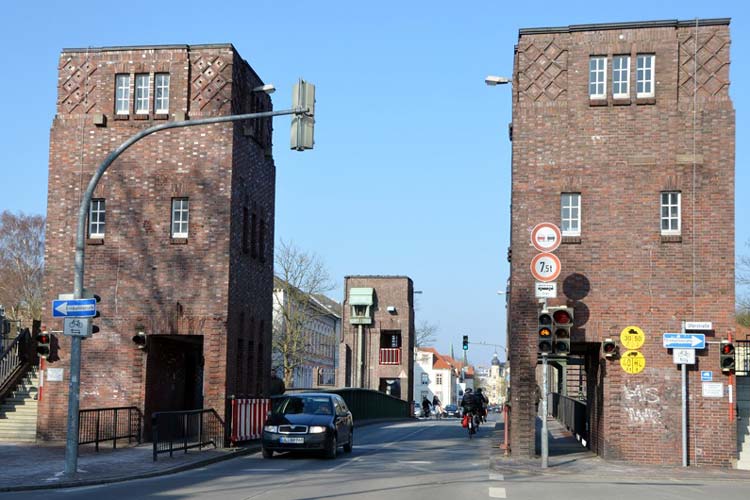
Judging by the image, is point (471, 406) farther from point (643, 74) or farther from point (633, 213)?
point (643, 74)

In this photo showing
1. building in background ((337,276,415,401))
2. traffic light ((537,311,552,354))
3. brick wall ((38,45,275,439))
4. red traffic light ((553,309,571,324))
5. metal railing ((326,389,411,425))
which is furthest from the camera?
building in background ((337,276,415,401))

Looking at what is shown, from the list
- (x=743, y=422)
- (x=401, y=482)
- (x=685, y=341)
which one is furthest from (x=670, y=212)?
(x=401, y=482)

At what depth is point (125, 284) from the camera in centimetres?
2864

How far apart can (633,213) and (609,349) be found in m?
3.43

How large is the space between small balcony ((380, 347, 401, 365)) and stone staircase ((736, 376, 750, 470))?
47920mm

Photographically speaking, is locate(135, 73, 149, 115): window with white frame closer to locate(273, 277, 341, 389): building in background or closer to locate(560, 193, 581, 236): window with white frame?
locate(560, 193, 581, 236): window with white frame

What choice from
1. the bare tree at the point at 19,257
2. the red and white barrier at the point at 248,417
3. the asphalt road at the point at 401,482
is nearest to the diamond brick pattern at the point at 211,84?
the red and white barrier at the point at 248,417

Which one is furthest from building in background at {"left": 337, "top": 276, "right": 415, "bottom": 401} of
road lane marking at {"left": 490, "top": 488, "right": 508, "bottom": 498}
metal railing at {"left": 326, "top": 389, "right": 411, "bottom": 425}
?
road lane marking at {"left": 490, "top": 488, "right": 508, "bottom": 498}

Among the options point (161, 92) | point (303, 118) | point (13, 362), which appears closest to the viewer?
point (303, 118)

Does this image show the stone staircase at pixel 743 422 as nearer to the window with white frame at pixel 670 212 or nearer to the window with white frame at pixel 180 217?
the window with white frame at pixel 670 212

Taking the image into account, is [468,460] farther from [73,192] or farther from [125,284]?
[73,192]

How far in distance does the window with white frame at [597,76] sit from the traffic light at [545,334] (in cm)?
656

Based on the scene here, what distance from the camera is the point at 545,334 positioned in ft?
74.8

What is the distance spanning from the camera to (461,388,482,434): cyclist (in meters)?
36.8
